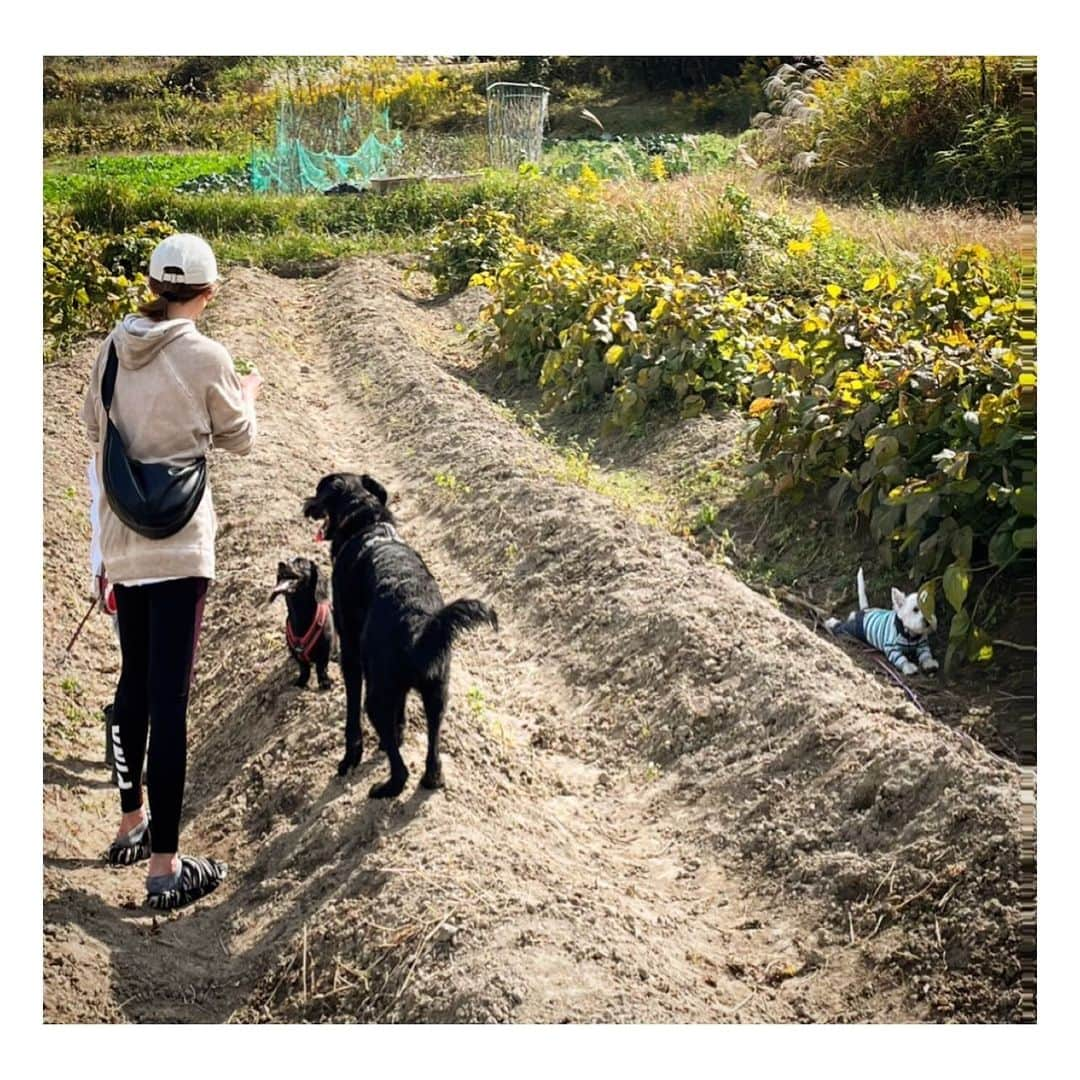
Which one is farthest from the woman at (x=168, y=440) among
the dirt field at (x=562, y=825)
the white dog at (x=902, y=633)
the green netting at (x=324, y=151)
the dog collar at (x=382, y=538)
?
the green netting at (x=324, y=151)

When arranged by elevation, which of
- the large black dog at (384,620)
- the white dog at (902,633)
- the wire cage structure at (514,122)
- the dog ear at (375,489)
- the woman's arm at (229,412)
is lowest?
the white dog at (902,633)

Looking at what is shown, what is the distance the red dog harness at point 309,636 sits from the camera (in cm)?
469

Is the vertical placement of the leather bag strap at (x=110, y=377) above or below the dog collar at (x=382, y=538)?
above

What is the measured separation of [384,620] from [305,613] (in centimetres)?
96

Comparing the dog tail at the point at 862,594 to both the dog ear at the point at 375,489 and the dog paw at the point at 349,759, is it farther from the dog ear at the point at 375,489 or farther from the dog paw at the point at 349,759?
the dog paw at the point at 349,759

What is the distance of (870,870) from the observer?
3924 mm

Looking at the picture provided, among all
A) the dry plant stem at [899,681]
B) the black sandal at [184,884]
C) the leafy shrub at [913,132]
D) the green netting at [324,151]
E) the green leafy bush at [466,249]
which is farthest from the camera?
the green netting at [324,151]

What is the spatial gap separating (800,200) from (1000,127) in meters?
2.05

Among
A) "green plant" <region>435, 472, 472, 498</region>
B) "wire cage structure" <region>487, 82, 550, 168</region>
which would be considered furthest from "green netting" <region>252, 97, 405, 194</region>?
"green plant" <region>435, 472, 472, 498</region>

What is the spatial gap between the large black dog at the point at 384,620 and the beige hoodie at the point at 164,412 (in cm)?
59

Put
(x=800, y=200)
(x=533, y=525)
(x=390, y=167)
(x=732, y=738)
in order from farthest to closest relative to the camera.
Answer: (x=390, y=167) → (x=800, y=200) → (x=533, y=525) → (x=732, y=738)

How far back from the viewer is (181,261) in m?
3.41

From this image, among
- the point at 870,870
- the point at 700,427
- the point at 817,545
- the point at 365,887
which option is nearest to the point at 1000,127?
the point at 700,427

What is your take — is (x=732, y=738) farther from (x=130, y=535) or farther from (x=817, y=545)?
(x=130, y=535)
